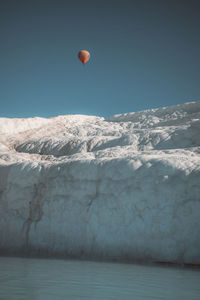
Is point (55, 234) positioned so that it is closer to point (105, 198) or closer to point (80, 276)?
point (105, 198)

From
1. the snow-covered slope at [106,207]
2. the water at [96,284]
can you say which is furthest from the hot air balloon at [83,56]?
the water at [96,284]

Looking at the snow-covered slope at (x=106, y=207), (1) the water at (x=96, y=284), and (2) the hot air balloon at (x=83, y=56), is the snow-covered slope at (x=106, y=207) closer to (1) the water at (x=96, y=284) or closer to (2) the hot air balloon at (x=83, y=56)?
(1) the water at (x=96, y=284)

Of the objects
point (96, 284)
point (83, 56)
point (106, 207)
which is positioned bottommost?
point (96, 284)

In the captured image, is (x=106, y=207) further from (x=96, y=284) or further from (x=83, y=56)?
(x=83, y=56)

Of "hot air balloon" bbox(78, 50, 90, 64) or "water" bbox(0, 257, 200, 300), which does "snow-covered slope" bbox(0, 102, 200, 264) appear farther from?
"hot air balloon" bbox(78, 50, 90, 64)

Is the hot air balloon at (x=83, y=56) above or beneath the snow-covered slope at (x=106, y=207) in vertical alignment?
above

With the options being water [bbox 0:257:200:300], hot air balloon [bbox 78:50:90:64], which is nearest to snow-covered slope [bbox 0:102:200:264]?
water [bbox 0:257:200:300]

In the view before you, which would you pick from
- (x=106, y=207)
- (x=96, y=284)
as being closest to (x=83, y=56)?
(x=106, y=207)

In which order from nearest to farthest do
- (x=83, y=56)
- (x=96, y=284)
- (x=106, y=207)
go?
(x=96, y=284) → (x=106, y=207) → (x=83, y=56)
